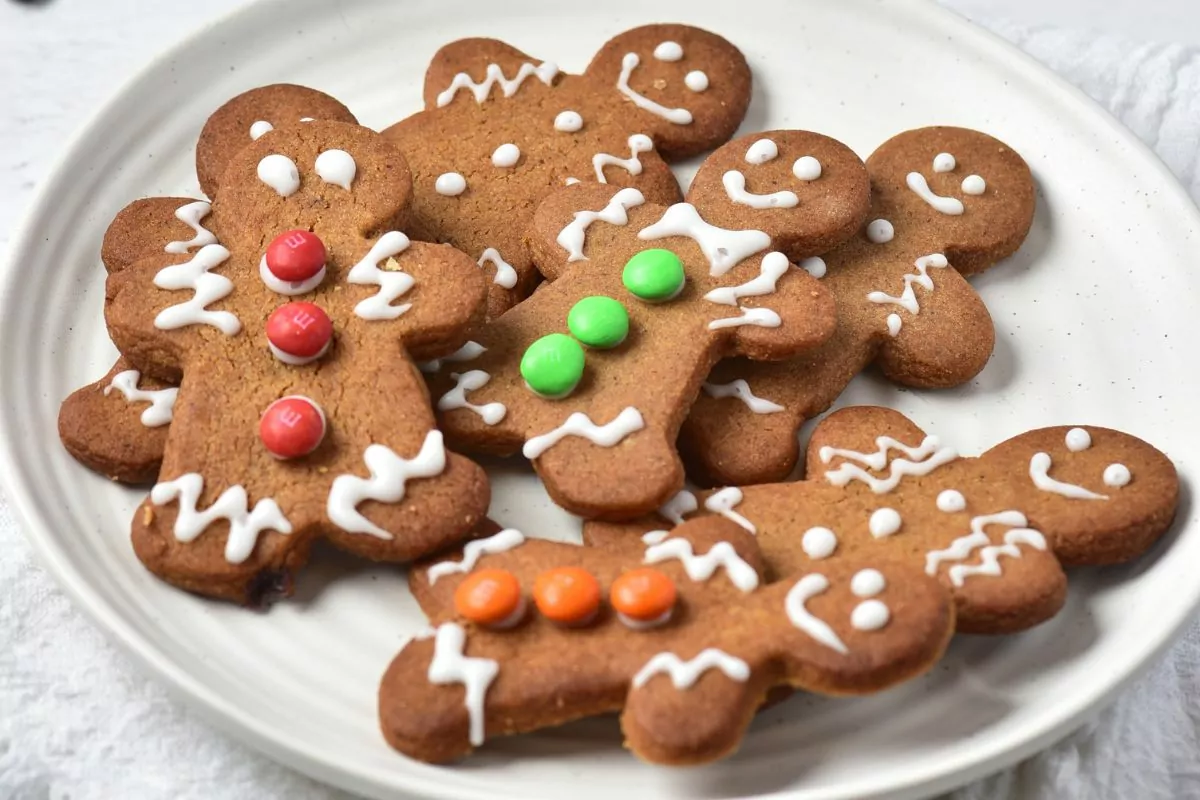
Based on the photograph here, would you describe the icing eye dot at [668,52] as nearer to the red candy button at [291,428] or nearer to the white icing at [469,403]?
the white icing at [469,403]

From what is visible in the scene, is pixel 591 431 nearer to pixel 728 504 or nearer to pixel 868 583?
pixel 728 504

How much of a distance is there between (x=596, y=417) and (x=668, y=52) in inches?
36.8

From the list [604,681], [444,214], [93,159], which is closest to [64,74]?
[93,159]

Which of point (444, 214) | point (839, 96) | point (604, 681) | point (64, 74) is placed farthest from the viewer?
point (64, 74)

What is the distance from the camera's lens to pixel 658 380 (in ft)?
7.16

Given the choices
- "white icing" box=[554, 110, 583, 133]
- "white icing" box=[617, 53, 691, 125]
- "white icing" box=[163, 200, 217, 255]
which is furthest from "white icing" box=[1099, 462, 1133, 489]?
"white icing" box=[163, 200, 217, 255]

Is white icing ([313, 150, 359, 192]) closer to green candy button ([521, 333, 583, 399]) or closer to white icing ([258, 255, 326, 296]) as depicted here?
white icing ([258, 255, 326, 296])

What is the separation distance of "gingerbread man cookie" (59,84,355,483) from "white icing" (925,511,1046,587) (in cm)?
119

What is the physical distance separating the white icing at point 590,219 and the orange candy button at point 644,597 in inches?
25.2

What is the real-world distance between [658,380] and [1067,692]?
75 centimetres

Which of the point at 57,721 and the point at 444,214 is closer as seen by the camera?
the point at 57,721

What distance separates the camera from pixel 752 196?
7.98 feet

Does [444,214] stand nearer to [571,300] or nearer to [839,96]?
[571,300]

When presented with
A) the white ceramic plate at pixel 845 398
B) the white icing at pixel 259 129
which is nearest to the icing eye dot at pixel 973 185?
the white ceramic plate at pixel 845 398
